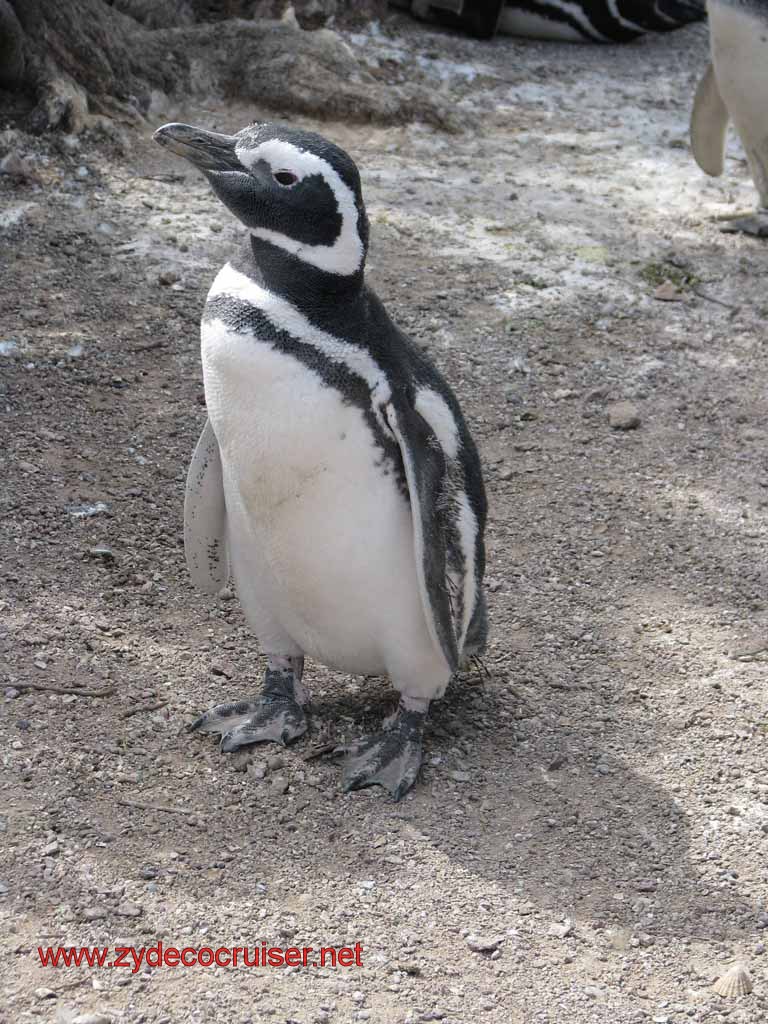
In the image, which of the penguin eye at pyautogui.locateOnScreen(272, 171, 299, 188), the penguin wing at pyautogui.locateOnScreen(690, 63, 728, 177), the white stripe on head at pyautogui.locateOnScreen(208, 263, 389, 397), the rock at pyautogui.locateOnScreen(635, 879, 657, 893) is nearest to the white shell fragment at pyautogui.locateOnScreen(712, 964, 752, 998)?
the rock at pyautogui.locateOnScreen(635, 879, 657, 893)

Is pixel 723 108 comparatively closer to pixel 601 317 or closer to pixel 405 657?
pixel 601 317

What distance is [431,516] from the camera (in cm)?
256

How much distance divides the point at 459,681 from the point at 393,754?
1.48 ft

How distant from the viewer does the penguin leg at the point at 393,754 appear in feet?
9.08

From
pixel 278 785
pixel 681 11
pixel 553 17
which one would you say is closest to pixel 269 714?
pixel 278 785

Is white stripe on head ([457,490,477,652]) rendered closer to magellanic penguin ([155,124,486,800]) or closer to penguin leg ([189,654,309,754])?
magellanic penguin ([155,124,486,800])

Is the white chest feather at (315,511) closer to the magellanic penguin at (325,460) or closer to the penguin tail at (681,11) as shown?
the magellanic penguin at (325,460)

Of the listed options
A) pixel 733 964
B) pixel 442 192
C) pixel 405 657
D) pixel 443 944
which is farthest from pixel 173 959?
pixel 442 192

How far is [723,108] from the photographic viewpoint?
6.31m

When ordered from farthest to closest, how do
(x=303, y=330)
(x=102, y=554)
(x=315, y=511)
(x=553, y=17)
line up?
(x=553, y=17) → (x=102, y=554) → (x=315, y=511) → (x=303, y=330)

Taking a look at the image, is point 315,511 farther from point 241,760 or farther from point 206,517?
point 241,760

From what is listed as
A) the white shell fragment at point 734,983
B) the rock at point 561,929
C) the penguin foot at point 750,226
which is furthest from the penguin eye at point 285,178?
the penguin foot at point 750,226

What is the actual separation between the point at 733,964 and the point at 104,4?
17.4 ft

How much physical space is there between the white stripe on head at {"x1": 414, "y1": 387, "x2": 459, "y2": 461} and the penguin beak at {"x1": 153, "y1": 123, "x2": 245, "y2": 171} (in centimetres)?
57
